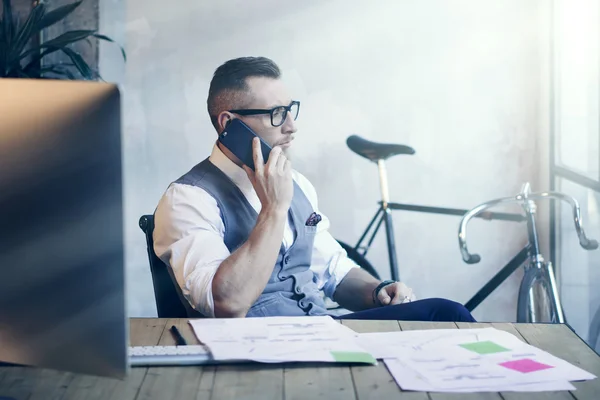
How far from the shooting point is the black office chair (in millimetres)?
1929

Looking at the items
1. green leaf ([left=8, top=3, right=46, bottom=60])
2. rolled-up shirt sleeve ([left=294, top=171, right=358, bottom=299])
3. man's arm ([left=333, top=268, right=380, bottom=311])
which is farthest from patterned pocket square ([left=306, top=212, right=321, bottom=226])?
green leaf ([left=8, top=3, right=46, bottom=60])

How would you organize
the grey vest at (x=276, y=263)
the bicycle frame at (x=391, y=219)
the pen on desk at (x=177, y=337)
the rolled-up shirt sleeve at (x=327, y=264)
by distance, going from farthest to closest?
the bicycle frame at (x=391, y=219)
the rolled-up shirt sleeve at (x=327, y=264)
the grey vest at (x=276, y=263)
the pen on desk at (x=177, y=337)

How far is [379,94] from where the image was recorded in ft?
10.5

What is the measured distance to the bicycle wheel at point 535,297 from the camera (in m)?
2.88

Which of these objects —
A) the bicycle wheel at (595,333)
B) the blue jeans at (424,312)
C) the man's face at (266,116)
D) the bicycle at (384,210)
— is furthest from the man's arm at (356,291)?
the bicycle wheel at (595,333)

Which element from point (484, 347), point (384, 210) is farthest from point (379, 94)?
point (484, 347)

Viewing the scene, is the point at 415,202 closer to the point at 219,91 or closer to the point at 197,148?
the point at 197,148

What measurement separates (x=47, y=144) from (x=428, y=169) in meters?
2.49

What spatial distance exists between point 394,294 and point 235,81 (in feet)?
2.68

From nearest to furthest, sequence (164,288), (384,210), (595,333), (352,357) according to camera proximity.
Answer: (352,357), (164,288), (595,333), (384,210)

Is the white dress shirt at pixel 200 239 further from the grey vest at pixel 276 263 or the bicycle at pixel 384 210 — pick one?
the bicycle at pixel 384 210

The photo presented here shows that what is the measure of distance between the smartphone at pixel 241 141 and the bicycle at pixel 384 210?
1146 millimetres

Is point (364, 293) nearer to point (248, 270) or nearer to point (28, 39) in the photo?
point (248, 270)

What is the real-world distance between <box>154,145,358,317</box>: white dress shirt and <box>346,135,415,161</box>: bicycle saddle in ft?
3.42
